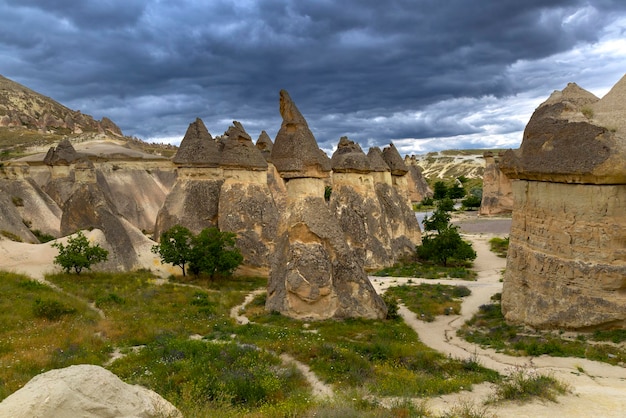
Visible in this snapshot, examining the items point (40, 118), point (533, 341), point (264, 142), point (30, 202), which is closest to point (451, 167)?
point (264, 142)

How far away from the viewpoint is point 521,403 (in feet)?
20.1

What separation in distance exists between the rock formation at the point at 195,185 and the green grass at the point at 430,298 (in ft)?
28.1

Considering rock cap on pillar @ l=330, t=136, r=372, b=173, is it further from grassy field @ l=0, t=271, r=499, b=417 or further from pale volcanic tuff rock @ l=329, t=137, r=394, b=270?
grassy field @ l=0, t=271, r=499, b=417

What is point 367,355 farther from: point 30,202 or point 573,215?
point 30,202

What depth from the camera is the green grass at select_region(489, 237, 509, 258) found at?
23356 mm

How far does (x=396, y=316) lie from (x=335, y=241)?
2.69m

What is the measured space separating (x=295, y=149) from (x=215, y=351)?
606cm

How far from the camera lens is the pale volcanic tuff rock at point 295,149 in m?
12.2

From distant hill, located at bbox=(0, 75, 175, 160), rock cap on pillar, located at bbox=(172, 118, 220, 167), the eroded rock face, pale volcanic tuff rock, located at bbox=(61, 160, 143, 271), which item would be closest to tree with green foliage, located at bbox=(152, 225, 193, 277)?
pale volcanic tuff rock, located at bbox=(61, 160, 143, 271)

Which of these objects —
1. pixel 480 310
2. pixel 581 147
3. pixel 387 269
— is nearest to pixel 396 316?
pixel 480 310

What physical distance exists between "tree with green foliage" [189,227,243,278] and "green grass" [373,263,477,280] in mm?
6605

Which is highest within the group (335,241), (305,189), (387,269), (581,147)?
(581,147)

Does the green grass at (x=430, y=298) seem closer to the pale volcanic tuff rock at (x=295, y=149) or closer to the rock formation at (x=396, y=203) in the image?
the pale volcanic tuff rock at (x=295, y=149)

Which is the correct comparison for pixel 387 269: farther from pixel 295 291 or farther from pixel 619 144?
pixel 619 144
